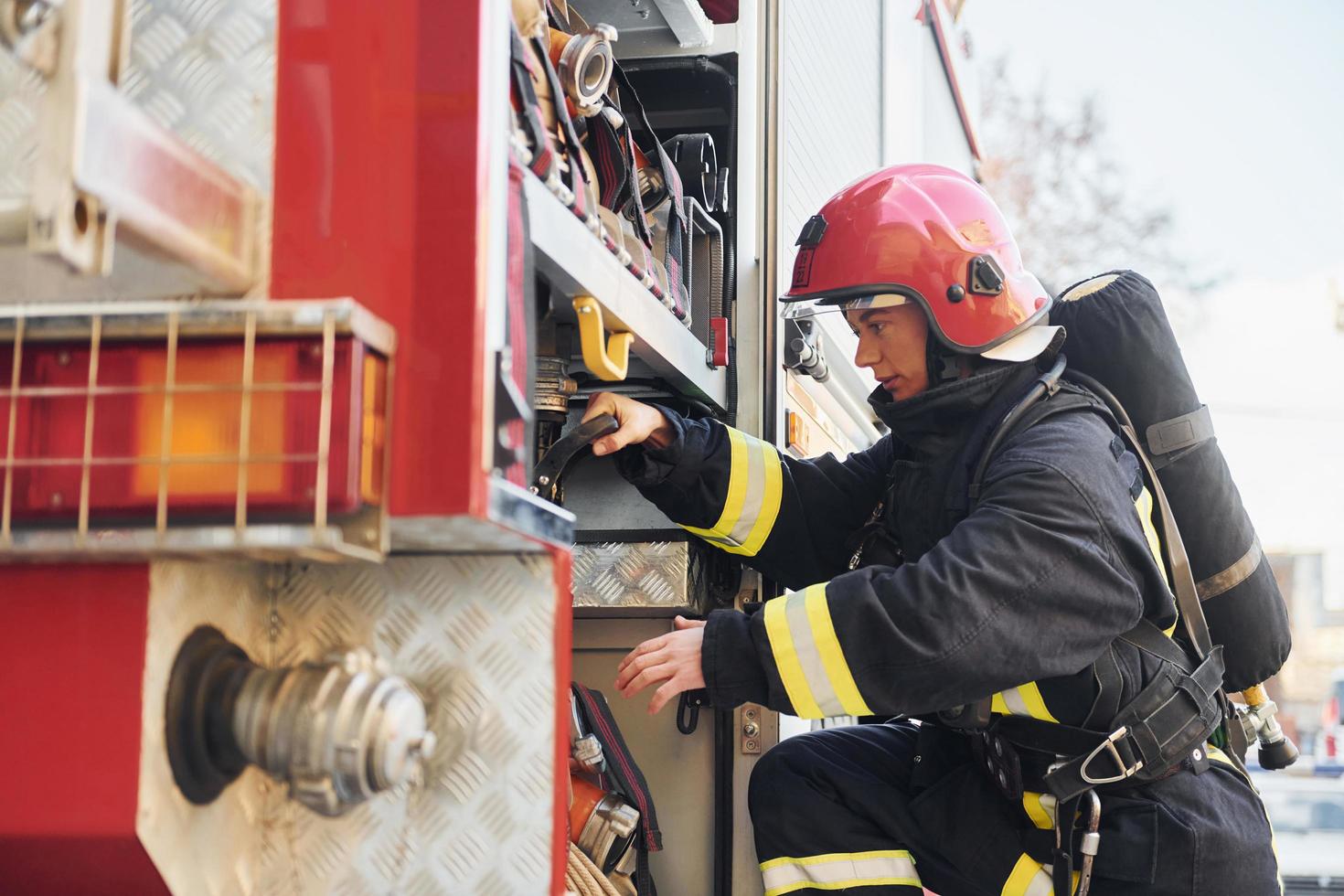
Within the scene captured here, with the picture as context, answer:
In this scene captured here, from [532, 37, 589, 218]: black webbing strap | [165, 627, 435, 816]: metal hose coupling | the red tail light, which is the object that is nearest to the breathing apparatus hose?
[532, 37, 589, 218]: black webbing strap

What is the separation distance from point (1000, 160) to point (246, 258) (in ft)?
59.5

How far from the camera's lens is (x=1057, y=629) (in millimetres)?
2141

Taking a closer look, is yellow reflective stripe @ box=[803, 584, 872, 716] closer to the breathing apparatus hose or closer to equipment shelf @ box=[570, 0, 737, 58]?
the breathing apparatus hose

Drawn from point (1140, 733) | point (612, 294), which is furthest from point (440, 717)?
point (1140, 733)

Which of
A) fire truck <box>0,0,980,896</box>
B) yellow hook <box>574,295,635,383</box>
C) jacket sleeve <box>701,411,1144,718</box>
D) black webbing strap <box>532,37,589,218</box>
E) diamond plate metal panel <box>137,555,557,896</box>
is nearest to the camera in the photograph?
fire truck <box>0,0,980,896</box>

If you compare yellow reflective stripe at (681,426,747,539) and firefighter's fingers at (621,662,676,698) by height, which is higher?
yellow reflective stripe at (681,426,747,539)

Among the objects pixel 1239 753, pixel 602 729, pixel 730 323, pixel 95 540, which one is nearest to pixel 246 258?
pixel 95 540

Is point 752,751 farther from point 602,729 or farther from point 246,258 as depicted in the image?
point 246,258

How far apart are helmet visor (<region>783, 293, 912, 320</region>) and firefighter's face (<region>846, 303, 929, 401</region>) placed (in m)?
0.03

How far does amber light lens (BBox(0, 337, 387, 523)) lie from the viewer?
1.16 m

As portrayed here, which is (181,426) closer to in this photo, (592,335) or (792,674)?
(592,335)

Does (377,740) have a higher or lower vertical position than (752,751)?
higher

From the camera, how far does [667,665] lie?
7.09 feet

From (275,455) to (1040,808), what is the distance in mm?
1784
